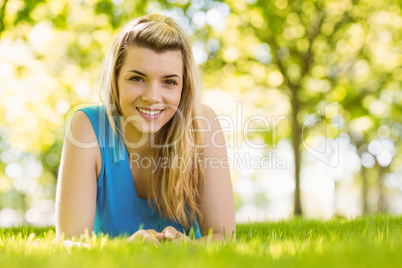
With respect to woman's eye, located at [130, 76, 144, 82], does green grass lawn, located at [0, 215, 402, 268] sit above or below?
below

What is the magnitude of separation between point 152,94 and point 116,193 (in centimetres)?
87

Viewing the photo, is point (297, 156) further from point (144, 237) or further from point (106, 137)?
point (144, 237)

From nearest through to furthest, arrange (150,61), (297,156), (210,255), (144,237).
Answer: (210,255), (144,237), (150,61), (297,156)

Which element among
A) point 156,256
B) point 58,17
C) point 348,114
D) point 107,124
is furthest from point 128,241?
point 348,114

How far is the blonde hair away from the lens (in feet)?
9.79

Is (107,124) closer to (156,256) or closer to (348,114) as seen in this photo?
(156,256)

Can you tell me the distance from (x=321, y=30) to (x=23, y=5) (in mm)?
7809

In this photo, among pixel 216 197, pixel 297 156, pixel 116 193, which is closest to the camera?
pixel 216 197

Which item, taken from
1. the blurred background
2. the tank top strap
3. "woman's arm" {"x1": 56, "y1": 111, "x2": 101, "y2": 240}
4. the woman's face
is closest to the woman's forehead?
the woman's face

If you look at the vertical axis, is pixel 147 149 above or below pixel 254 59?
below

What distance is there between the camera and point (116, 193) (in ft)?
10.3

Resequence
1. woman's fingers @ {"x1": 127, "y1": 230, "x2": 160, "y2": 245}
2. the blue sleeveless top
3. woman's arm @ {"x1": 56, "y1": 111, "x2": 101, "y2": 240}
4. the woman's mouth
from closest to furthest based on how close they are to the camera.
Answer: woman's fingers @ {"x1": 127, "y1": 230, "x2": 160, "y2": 245}
woman's arm @ {"x1": 56, "y1": 111, "x2": 101, "y2": 240}
the woman's mouth
the blue sleeveless top

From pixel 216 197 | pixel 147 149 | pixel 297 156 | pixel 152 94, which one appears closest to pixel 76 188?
pixel 147 149

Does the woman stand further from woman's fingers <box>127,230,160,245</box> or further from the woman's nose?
woman's fingers <box>127,230,160,245</box>
